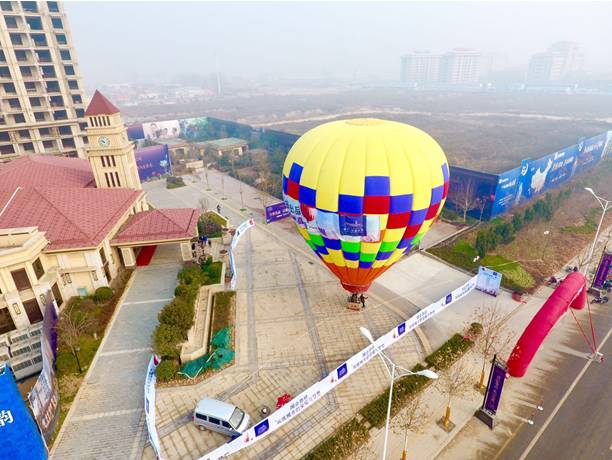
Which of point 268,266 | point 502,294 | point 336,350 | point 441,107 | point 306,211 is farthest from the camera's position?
point 441,107

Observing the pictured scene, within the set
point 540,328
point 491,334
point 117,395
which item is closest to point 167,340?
point 117,395

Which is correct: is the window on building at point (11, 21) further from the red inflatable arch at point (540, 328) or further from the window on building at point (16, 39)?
the red inflatable arch at point (540, 328)

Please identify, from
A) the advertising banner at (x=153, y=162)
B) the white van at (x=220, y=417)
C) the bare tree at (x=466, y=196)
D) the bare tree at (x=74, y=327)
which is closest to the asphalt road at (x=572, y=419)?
the white van at (x=220, y=417)

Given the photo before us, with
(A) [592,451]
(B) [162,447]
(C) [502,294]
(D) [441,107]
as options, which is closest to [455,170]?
(C) [502,294]

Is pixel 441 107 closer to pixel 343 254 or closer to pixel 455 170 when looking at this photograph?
pixel 455 170

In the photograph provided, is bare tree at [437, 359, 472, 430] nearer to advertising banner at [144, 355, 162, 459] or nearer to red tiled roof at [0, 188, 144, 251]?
advertising banner at [144, 355, 162, 459]

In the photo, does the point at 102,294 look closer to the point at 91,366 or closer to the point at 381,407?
the point at 91,366
